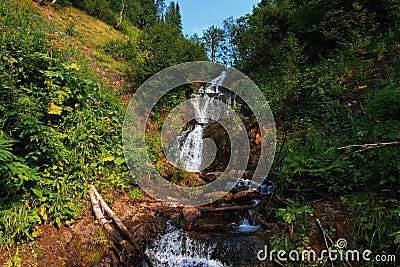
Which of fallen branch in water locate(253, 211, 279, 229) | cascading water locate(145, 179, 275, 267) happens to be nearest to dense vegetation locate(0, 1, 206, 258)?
cascading water locate(145, 179, 275, 267)

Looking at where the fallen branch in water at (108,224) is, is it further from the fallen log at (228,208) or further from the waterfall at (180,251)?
the fallen log at (228,208)

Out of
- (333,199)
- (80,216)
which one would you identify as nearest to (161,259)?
(80,216)

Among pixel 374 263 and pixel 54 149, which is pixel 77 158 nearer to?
pixel 54 149

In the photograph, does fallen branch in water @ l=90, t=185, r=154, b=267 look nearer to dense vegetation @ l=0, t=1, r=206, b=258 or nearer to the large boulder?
dense vegetation @ l=0, t=1, r=206, b=258

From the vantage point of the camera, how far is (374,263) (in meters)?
2.74
